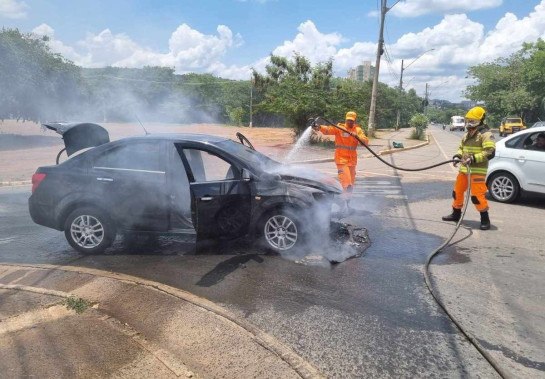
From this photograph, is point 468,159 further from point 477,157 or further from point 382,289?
point 382,289

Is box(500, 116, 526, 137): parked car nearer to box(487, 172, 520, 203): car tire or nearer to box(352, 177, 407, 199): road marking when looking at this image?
box(352, 177, 407, 199): road marking

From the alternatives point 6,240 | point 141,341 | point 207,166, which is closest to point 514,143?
point 207,166

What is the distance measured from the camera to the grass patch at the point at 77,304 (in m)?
3.61

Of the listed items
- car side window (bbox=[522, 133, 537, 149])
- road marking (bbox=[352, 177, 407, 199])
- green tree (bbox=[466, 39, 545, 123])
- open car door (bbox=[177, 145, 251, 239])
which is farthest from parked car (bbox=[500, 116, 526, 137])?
open car door (bbox=[177, 145, 251, 239])

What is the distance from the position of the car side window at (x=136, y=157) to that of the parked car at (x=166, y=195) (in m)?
0.01

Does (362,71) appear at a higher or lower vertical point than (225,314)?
higher

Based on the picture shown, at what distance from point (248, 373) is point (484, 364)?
1.67 meters

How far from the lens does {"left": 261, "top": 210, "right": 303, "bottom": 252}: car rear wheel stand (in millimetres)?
4859

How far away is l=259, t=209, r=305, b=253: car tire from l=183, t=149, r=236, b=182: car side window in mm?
682

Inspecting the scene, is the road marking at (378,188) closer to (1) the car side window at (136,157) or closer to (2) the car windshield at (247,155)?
(2) the car windshield at (247,155)

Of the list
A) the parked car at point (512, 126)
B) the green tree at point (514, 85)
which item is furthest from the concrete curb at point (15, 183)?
the green tree at point (514, 85)

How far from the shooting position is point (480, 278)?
176 inches

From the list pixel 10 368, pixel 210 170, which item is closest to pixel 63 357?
pixel 10 368

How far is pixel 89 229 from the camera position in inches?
198
